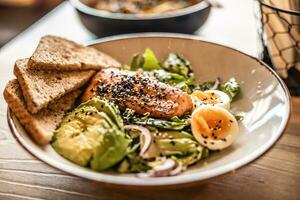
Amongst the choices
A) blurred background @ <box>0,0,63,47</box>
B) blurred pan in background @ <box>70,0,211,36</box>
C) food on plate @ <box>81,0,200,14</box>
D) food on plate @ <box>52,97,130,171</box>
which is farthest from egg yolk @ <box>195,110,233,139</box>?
blurred background @ <box>0,0,63,47</box>

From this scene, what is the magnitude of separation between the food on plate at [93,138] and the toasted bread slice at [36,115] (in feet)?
0.11

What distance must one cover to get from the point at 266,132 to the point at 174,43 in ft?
2.19

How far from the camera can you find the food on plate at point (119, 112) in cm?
123

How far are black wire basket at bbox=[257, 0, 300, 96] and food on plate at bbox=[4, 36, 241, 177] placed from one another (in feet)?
0.90

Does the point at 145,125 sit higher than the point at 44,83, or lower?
lower

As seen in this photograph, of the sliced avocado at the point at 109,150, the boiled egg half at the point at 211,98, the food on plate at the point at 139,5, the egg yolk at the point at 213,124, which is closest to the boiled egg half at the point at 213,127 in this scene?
the egg yolk at the point at 213,124

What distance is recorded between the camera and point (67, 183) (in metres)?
1.34

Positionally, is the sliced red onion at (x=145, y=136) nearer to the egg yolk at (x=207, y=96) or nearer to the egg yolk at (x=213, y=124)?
the egg yolk at (x=213, y=124)

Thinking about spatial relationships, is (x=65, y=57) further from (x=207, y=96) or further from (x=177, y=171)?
(x=177, y=171)

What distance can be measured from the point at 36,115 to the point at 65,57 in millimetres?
348

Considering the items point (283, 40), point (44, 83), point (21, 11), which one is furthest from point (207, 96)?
point (21, 11)

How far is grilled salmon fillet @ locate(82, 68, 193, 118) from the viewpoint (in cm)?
144

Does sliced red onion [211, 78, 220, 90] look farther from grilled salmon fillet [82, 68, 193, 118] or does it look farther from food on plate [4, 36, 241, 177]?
grilled salmon fillet [82, 68, 193, 118]

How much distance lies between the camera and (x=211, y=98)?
155cm
